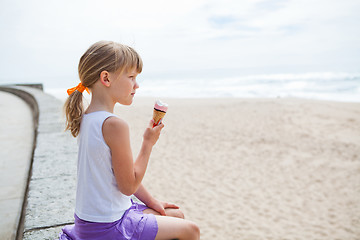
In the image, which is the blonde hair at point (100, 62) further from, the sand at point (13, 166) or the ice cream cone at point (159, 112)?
the sand at point (13, 166)

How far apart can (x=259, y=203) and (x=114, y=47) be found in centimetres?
450

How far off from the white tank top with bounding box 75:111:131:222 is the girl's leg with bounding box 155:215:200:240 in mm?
196

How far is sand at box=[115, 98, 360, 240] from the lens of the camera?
4.44m

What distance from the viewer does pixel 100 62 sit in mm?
1313

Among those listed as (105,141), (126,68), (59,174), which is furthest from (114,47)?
(59,174)

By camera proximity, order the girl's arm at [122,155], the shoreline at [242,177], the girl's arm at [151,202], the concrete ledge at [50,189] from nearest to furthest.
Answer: the girl's arm at [122,155]
the girl's arm at [151,202]
the concrete ledge at [50,189]
the shoreline at [242,177]

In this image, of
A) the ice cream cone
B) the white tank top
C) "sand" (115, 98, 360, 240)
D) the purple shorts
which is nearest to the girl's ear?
the white tank top

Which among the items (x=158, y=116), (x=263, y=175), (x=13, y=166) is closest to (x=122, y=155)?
(x=158, y=116)

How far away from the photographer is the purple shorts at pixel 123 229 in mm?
1305

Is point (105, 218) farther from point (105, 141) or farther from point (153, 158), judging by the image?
point (153, 158)

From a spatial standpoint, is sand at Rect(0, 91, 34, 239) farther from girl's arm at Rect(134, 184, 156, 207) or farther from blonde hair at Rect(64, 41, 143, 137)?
blonde hair at Rect(64, 41, 143, 137)

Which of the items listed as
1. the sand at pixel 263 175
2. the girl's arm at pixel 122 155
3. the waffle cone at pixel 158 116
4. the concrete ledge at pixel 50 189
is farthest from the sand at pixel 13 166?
the sand at pixel 263 175

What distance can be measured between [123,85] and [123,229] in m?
0.65

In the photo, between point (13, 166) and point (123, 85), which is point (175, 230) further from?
point (13, 166)
